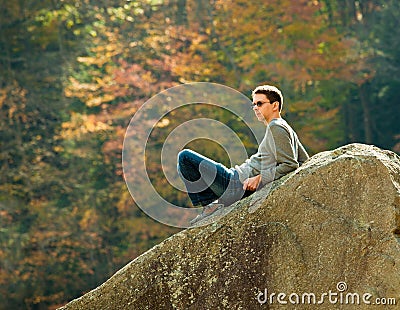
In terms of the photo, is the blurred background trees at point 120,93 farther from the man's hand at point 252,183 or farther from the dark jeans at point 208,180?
the man's hand at point 252,183

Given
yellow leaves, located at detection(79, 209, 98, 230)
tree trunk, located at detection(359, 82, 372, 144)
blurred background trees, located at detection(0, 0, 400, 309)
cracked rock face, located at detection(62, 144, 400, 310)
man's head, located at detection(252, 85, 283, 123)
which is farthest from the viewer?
tree trunk, located at detection(359, 82, 372, 144)

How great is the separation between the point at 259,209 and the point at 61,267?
1501cm

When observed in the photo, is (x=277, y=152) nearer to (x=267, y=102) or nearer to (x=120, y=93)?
(x=267, y=102)

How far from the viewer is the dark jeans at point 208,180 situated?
225 inches

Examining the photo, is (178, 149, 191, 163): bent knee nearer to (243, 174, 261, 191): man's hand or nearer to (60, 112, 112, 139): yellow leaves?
(243, 174, 261, 191): man's hand

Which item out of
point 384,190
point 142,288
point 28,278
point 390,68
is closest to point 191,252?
point 142,288

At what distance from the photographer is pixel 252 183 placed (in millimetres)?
5555

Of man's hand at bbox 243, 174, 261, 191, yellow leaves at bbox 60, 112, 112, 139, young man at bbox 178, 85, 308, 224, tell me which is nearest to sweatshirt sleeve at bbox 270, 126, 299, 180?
young man at bbox 178, 85, 308, 224

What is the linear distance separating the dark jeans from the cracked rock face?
30cm

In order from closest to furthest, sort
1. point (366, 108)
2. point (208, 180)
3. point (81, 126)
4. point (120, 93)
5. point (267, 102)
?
point (267, 102)
point (208, 180)
point (120, 93)
point (81, 126)
point (366, 108)

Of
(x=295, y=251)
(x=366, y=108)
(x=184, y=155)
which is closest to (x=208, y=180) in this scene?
(x=184, y=155)

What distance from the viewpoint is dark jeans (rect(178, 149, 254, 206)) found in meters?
5.71

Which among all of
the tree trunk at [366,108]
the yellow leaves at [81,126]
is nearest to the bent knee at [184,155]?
the yellow leaves at [81,126]

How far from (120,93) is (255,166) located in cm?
1386
